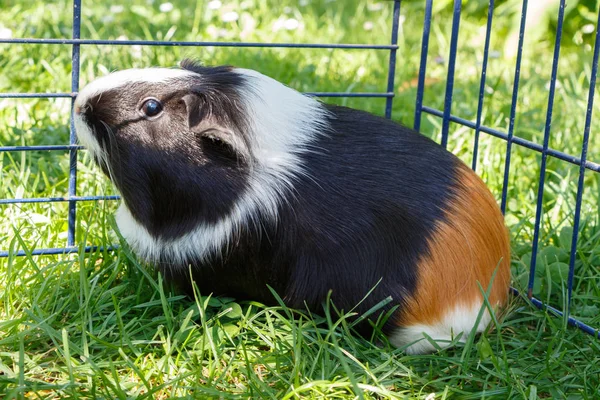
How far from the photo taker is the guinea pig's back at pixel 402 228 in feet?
6.86

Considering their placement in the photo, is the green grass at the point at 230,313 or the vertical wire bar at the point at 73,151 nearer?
the green grass at the point at 230,313

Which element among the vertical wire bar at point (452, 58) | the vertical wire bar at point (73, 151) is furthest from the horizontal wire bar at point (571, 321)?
the vertical wire bar at point (73, 151)

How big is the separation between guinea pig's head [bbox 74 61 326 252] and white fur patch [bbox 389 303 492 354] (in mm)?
539

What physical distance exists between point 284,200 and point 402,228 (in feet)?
1.13

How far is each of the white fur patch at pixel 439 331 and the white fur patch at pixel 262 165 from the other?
515 mm

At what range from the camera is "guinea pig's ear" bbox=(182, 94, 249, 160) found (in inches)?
78.7

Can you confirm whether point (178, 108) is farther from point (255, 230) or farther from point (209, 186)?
point (255, 230)

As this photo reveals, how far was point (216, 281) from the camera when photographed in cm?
221

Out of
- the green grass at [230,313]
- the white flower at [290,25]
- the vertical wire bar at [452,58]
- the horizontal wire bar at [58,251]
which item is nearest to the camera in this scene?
the green grass at [230,313]

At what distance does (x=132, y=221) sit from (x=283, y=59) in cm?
244

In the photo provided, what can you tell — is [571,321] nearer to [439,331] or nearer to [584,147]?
[439,331]

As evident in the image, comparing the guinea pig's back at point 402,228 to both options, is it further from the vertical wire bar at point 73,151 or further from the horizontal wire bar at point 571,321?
the vertical wire bar at point 73,151

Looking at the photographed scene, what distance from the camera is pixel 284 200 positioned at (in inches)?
81.3

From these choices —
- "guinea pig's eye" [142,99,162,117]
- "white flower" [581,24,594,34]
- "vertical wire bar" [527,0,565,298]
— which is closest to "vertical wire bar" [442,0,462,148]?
"vertical wire bar" [527,0,565,298]
